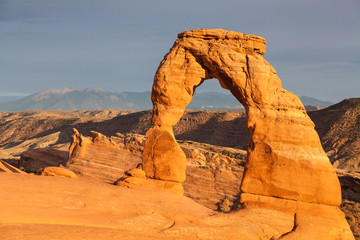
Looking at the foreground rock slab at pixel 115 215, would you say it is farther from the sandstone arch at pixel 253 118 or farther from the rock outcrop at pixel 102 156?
the rock outcrop at pixel 102 156

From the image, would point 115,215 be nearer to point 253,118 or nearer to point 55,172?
point 55,172

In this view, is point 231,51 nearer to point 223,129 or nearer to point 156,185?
point 156,185

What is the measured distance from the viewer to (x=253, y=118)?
15.8 metres

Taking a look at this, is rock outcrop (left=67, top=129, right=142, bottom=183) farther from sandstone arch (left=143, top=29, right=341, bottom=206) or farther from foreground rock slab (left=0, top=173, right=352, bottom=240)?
foreground rock slab (left=0, top=173, right=352, bottom=240)

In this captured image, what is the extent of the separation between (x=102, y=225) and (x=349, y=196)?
78.0 feet

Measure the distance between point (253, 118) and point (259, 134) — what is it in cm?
77

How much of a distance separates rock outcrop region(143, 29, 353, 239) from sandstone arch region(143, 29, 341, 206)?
0.04m

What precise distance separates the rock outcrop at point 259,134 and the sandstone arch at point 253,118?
38 millimetres

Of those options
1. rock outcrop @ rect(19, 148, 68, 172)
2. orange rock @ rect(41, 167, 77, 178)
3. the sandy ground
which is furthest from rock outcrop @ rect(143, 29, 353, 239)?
rock outcrop @ rect(19, 148, 68, 172)

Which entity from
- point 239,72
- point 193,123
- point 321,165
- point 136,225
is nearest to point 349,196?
point 321,165

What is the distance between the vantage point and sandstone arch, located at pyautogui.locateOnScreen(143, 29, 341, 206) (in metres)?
14.6

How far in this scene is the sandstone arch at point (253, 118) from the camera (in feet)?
48.1

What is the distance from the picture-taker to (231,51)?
1672 cm

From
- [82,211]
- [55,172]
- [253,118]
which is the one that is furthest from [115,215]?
[253,118]
